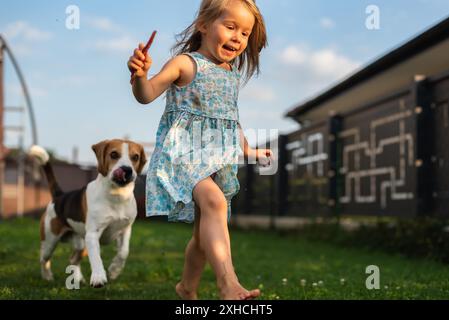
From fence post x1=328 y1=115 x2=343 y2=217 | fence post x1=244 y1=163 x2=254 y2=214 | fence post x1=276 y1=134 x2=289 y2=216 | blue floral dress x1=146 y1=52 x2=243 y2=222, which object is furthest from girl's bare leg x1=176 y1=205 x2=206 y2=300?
fence post x1=244 y1=163 x2=254 y2=214

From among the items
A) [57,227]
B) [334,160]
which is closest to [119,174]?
[57,227]

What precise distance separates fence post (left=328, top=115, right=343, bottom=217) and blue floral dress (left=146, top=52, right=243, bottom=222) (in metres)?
8.32

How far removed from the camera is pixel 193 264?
370 cm

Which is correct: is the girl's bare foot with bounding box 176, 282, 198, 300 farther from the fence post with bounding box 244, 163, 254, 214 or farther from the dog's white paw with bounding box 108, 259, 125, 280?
the fence post with bounding box 244, 163, 254, 214

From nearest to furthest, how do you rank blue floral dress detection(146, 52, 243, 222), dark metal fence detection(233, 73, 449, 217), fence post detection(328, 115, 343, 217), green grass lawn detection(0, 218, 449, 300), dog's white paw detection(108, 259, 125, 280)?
blue floral dress detection(146, 52, 243, 222) → dog's white paw detection(108, 259, 125, 280) → green grass lawn detection(0, 218, 449, 300) → dark metal fence detection(233, 73, 449, 217) → fence post detection(328, 115, 343, 217)

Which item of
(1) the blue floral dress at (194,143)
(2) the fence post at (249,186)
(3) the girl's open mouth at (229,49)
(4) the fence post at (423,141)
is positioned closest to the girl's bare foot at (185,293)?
(1) the blue floral dress at (194,143)

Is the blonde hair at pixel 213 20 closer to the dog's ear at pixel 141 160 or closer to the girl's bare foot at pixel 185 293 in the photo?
the dog's ear at pixel 141 160

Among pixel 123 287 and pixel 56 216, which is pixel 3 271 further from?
pixel 123 287

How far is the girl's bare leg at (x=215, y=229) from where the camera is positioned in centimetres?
304

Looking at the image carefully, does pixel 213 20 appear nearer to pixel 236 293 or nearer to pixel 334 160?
pixel 236 293

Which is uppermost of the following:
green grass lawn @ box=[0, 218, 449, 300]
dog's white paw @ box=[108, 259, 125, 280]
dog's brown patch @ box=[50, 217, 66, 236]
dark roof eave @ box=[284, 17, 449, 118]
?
dark roof eave @ box=[284, 17, 449, 118]

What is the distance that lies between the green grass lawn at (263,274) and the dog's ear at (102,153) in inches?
37.0

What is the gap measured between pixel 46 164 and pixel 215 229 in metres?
2.75

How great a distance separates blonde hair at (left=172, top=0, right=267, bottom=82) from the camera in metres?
3.39
